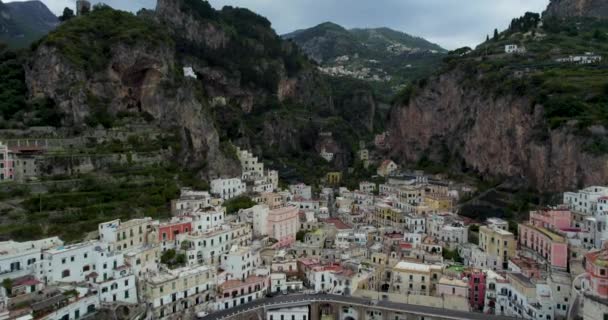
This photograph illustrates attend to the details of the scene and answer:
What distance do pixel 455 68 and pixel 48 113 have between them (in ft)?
182

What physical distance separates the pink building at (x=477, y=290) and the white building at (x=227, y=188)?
26.1 m

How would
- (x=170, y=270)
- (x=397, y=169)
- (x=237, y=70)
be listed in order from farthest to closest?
(x=237, y=70) → (x=397, y=169) → (x=170, y=270)

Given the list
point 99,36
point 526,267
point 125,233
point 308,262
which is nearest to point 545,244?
point 526,267

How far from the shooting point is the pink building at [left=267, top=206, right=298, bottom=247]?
45.0 m

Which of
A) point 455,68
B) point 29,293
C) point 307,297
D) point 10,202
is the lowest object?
point 307,297

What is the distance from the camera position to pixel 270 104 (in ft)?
306

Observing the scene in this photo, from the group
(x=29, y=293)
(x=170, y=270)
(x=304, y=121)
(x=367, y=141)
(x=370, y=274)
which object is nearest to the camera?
(x=29, y=293)

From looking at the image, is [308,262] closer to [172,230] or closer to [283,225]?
[283,225]

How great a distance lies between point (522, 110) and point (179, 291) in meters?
44.9

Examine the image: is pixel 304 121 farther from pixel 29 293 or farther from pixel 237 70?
pixel 29 293

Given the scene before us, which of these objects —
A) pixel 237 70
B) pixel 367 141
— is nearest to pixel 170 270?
pixel 237 70

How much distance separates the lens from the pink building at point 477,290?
35.7 meters

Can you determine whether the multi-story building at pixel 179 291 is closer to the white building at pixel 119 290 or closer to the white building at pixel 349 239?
the white building at pixel 119 290

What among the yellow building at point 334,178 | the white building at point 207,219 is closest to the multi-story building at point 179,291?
the white building at point 207,219
